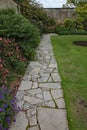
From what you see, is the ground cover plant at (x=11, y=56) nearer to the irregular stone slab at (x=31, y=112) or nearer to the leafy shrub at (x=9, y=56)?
the leafy shrub at (x=9, y=56)

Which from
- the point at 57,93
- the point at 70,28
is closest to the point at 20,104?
the point at 57,93

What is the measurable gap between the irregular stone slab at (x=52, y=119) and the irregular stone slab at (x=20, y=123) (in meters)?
0.28

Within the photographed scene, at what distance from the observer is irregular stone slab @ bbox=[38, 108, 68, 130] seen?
11.0ft

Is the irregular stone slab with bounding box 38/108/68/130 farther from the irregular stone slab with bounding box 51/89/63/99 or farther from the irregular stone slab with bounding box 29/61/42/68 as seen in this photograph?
the irregular stone slab with bounding box 29/61/42/68

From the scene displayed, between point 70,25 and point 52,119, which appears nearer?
point 52,119

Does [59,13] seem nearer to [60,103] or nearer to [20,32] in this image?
[20,32]

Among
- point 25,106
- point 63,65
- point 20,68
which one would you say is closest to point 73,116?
point 25,106

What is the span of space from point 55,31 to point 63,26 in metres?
0.91

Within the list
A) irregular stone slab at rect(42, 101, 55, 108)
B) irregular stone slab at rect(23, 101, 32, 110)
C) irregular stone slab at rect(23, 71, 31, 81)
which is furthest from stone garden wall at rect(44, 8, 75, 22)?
irregular stone slab at rect(23, 101, 32, 110)

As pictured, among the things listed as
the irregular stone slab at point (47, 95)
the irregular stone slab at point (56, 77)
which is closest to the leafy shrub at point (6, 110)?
the irregular stone slab at point (47, 95)

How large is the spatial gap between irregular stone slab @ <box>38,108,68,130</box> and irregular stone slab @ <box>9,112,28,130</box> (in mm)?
278

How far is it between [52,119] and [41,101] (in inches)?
29.4

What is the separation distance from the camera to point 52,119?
11.7 feet

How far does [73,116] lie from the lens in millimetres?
3668
